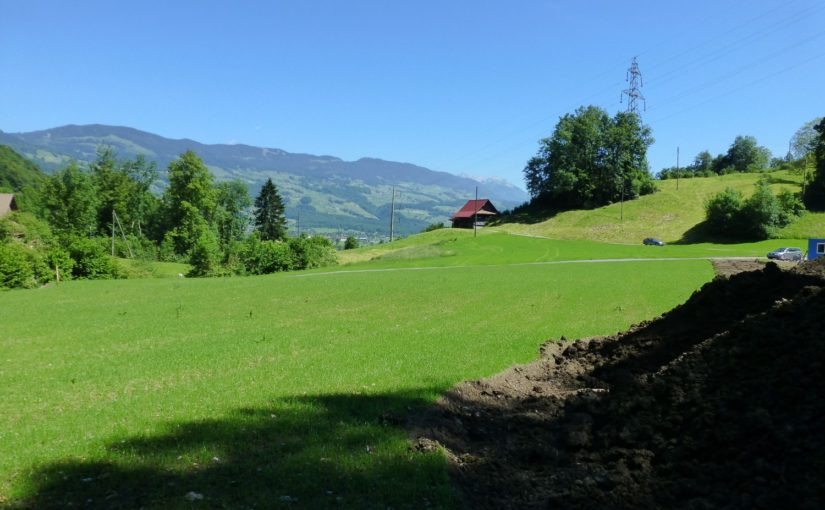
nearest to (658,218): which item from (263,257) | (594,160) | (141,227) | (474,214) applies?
(594,160)

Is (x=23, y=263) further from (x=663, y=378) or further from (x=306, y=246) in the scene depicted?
(x=663, y=378)

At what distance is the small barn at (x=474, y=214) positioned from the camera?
126m

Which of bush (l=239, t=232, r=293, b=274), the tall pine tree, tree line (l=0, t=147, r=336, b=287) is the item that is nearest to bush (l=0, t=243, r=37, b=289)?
tree line (l=0, t=147, r=336, b=287)

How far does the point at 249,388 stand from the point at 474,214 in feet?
389

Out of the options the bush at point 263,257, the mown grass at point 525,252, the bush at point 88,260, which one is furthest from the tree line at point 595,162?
the bush at point 88,260

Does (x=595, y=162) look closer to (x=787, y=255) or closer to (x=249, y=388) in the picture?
(x=787, y=255)

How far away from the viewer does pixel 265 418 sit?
7832 mm

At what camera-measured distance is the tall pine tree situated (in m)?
117

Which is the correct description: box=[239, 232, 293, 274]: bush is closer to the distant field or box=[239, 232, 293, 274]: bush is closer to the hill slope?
the distant field

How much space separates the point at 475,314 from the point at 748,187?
343ft

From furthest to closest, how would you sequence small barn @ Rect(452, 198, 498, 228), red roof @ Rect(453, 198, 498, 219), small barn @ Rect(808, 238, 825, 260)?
1. red roof @ Rect(453, 198, 498, 219)
2. small barn @ Rect(452, 198, 498, 228)
3. small barn @ Rect(808, 238, 825, 260)

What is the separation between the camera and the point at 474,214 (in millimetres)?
126125

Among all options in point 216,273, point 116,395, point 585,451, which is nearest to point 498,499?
point 585,451

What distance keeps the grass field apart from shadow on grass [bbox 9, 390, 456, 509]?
2cm
